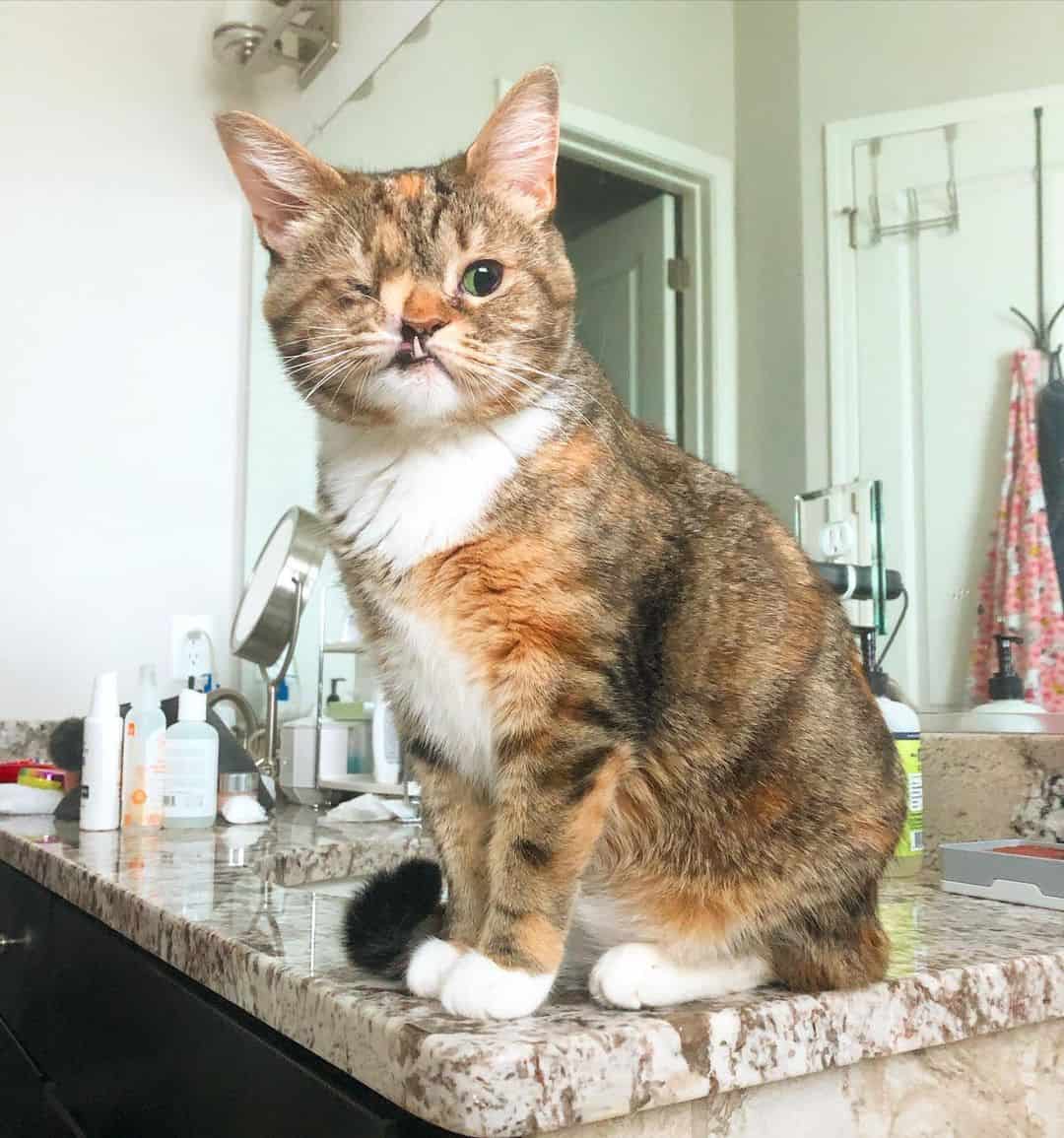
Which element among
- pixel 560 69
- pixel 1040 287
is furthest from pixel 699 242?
pixel 1040 287

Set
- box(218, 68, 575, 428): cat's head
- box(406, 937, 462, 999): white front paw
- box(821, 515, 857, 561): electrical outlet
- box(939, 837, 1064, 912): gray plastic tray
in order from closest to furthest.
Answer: box(406, 937, 462, 999): white front paw
box(218, 68, 575, 428): cat's head
box(939, 837, 1064, 912): gray plastic tray
box(821, 515, 857, 561): electrical outlet

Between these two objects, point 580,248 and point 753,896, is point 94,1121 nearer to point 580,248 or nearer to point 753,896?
point 753,896

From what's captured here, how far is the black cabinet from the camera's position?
59 centimetres

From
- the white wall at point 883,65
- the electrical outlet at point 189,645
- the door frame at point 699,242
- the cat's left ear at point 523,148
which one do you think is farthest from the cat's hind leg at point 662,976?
the electrical outlet at point 189,645

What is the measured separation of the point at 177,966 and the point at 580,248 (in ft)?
3.71

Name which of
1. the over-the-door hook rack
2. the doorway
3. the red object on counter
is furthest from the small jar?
the over-the-door hook rack

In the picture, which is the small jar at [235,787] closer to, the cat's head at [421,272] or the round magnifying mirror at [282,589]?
the round magnifying mirror at [282,589]

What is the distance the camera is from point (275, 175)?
2.55 ft

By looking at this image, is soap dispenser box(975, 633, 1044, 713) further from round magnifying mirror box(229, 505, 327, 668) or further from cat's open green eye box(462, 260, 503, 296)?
round magnifying mirror box(229, 505, 327, 668)

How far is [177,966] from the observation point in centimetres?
75

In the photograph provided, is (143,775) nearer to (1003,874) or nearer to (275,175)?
(275,175)

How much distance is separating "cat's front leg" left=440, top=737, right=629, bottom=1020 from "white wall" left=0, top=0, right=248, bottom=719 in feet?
5.57

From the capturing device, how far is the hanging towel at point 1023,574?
117 cm

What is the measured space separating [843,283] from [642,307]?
356 millimetres
